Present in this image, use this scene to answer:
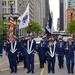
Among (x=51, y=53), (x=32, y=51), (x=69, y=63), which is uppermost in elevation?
(x=32, y=51)

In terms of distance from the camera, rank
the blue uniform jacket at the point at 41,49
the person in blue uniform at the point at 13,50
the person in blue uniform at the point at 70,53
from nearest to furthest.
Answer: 1. the person in blue uniform at the point at 70,53
2. the person in blue uniform at the point at 13,50
3. the blue uniform jacket at the point at 41,49

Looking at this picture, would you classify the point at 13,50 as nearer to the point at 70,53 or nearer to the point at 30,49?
the point at 30,49

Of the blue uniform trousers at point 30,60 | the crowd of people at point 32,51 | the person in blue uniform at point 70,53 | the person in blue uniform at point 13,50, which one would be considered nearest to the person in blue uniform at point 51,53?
the crowd of people at point 32,51

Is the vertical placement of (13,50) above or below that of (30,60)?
above

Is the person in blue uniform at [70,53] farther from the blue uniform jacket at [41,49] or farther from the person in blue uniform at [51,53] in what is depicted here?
the blue uniform jacket at [41,49]

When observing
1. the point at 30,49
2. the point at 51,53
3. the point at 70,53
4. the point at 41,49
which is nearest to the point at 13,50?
the point at 30,49

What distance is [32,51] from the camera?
13.4m

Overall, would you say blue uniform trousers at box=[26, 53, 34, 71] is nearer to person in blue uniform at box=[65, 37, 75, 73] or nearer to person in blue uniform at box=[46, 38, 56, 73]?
person in blue uniform at box=[46, 38, 56, 73]

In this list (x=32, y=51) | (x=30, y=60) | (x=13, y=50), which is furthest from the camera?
→ (x=13, y=50)

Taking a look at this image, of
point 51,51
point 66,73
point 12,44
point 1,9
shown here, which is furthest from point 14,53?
point 1,9

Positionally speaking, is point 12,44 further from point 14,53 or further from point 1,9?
point 1,9

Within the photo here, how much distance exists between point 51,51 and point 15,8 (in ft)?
277

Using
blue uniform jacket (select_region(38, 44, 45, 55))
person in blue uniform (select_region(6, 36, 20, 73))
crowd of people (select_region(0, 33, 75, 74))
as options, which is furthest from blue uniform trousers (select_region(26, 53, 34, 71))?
blue uniform jacket (select_region(38, 44, 45, 55))

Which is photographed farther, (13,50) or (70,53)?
(13,50)
